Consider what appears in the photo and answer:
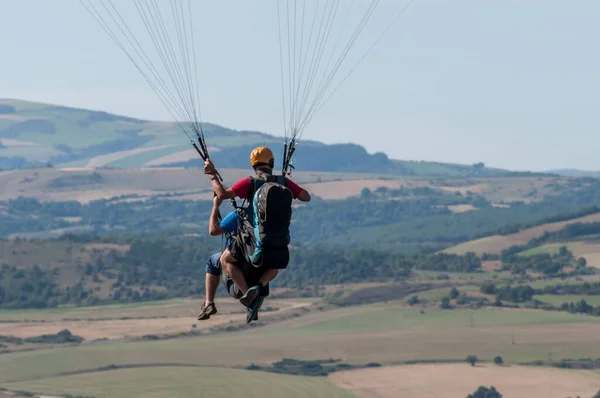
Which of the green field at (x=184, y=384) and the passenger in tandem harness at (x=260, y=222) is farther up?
the passenger in tandem harness at (x=260, y=222)

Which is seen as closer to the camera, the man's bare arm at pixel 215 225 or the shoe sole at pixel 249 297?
the shoe sole at pixel 249 297

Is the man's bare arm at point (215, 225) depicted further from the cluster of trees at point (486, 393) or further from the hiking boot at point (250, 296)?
the cluster of trees at point (486, 393)

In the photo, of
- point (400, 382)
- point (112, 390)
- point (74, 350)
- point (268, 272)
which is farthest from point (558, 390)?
point (268, 272)

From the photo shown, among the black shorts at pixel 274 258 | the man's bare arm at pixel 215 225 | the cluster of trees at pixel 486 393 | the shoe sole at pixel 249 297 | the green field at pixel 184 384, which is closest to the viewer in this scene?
the black shorts at pixel 274 258

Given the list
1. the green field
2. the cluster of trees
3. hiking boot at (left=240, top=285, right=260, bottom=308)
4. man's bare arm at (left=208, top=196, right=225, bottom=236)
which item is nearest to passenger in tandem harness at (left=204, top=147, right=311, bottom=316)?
hiking boot at (left=240, top=285, right=260, bottom=308)

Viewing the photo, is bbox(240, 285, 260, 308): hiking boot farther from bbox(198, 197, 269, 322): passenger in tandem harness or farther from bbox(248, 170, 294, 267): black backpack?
bbox(248, 170, 294, 267): black backpack

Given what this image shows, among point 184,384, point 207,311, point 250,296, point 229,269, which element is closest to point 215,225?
point 229,269

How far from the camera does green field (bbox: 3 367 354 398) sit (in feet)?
525

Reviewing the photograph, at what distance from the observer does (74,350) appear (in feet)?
640

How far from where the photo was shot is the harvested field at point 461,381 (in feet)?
525

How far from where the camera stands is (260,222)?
3144cm

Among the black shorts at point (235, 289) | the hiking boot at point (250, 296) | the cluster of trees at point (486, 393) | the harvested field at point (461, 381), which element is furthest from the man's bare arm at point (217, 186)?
the cluster of trees at point (486, 393)

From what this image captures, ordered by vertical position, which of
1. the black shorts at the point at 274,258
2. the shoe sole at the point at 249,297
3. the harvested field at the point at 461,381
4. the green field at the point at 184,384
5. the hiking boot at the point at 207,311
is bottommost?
the green field at the point at 184,384

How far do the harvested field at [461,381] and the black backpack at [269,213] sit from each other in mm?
128211
